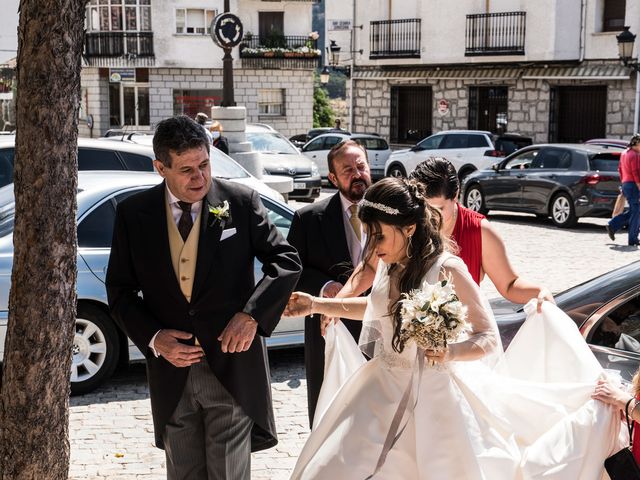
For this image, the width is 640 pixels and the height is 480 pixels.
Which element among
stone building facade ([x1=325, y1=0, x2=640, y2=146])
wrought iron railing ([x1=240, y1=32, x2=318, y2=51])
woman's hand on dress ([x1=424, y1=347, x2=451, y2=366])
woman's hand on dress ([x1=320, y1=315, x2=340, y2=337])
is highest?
wrought iron railing ([x1=240, y1=32, x2=318, y2=51])

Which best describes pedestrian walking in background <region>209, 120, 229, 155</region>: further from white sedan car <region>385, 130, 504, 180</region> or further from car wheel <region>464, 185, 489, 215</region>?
white sedan car <region>385, 130, 504, 180</region>

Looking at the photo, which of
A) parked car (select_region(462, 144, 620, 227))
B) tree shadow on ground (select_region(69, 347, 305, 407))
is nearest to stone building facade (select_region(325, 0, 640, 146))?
parked car (select_region(462, 144, 620, 227))

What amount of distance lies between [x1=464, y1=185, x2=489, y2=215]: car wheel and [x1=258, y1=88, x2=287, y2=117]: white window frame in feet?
93.5

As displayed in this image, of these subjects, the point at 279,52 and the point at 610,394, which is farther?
the point at 279,52

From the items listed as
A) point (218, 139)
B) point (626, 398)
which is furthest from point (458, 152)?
point (626, 398)

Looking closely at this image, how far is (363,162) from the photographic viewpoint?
5223mm

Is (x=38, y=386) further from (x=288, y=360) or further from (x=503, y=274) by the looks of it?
(x=288, y=360)

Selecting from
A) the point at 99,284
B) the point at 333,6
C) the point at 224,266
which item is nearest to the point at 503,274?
the point at 224,266

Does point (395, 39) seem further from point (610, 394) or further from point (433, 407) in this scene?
point (433, 407)

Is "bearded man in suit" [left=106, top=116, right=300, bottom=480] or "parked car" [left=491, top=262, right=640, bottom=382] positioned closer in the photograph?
"bearded man in suit" [left=106, top=116, right=300, bottom=480]

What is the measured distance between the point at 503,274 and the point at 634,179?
12.4 meters

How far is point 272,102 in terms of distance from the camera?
50.3m

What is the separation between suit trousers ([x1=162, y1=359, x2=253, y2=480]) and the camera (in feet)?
13.7

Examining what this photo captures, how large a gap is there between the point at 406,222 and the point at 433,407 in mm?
753
